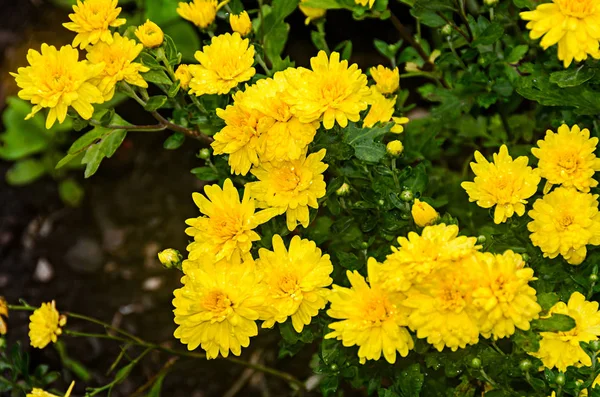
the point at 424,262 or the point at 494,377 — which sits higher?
the point at 424,262

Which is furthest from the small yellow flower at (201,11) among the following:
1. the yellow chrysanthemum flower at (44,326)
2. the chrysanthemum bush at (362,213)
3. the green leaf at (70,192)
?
the green leaf at (70,192)

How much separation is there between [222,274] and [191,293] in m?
0.07

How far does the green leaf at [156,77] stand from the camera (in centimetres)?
153

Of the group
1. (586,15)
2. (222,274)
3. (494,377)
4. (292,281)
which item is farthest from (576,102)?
(222,274)

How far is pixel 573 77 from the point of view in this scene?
60.7 inches

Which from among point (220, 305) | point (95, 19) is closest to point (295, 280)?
point (220, 305)

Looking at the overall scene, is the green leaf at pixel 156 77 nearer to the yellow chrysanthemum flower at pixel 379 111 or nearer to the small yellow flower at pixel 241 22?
the small yellow flower at pixel 241 22

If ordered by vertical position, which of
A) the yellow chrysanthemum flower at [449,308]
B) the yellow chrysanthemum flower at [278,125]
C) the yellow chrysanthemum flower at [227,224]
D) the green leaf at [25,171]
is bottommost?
the green leaf at [25,171]

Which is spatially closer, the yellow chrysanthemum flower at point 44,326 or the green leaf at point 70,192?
the yellow chrysanthemum flower at point 44,326

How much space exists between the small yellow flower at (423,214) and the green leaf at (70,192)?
190 centimetres

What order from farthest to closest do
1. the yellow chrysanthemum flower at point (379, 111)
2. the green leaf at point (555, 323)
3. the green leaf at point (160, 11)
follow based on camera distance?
1. the green leaf at point (160, 11)
2. the yellow chrysanthemum flower at point (379, 111)
3. the green leaf at point (555, 323)

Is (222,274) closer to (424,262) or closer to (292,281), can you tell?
(292,281)

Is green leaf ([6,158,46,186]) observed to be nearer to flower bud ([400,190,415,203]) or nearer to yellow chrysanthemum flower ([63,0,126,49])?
yellow chrysanthemum flower ([63,0,126,49])

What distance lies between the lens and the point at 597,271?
149 centimetres
